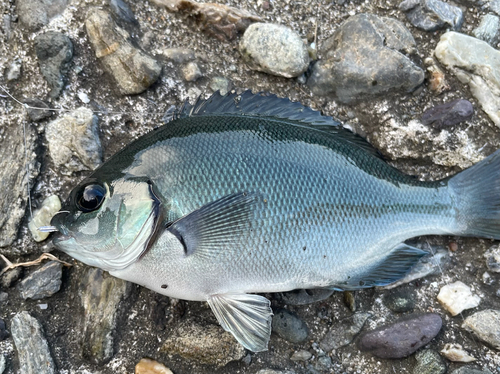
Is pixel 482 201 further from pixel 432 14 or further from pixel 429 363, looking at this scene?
pixel 432 14

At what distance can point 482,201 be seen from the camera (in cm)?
223

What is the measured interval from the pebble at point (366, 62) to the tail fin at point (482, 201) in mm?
739

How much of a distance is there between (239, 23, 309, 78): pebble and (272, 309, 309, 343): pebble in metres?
1.56

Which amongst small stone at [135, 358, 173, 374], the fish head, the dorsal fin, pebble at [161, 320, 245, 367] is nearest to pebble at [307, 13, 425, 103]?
the dorsal fin

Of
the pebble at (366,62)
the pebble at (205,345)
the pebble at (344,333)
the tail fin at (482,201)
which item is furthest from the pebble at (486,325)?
the pebble at (366,62)

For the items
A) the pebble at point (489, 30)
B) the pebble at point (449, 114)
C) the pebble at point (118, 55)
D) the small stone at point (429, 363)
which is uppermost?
the pebble at point (489, 30)

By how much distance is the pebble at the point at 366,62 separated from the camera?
250 centimetres

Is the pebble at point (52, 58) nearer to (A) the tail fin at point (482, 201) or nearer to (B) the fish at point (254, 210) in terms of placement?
(B) the fish at point (254, 210)

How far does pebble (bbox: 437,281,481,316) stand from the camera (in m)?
2.29

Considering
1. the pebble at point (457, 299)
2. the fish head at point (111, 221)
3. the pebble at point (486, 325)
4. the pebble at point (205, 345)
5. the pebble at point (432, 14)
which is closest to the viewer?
the fish head at point (111, 221)

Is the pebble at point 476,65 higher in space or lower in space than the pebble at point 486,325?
higher

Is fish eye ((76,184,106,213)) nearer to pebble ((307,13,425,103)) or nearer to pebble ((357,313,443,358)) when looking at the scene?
pebble ((307,13,425,103))

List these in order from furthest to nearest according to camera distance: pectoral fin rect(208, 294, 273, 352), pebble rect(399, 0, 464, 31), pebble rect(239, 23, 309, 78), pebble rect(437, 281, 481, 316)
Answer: pebble rect(399, 0, 464, 31), pebble rect(239, 23, 309, 78), pebble rect(437, 281, 481, 316), pectoral fin rect(208, 294, 273, 352)

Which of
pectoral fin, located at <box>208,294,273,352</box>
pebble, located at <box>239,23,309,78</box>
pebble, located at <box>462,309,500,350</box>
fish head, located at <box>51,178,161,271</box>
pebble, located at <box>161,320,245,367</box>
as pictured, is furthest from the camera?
pebble, located at <box>239,23,309,78</box>
